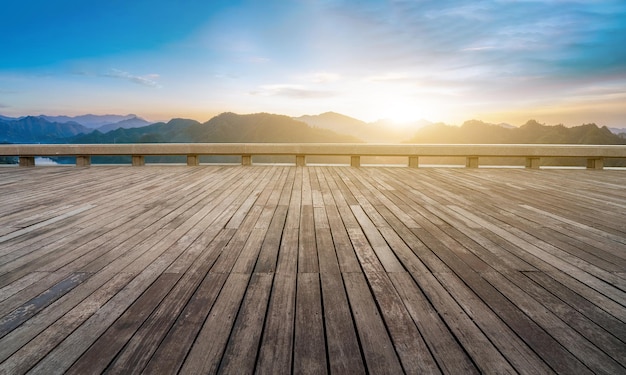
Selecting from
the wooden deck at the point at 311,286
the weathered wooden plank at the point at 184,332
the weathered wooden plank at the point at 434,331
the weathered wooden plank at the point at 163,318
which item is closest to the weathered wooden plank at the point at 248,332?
the wooden deck at the point at 311,286

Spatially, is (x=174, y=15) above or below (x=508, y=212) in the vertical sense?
above

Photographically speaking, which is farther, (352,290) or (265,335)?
(352,290)

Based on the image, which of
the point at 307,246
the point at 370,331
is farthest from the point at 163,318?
the point at 307,246

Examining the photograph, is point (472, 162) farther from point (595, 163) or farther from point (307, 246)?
point (307, 246)

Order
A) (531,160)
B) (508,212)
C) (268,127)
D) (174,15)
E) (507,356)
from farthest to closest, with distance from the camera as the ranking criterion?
(268,127), (174,15), (531,160), (508,212), (507,356)

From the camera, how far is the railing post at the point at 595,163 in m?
7.67

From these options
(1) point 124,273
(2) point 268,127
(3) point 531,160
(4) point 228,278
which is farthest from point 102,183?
(2) point 268,127

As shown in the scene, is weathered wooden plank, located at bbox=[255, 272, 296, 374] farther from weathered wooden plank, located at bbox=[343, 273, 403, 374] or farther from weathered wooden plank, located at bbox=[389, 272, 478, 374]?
weathered wooden plank, located at bbox=[389, 272, 478, 374]

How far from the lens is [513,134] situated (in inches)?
3693

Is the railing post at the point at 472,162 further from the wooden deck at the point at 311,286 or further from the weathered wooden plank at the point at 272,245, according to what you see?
the weathered wooden plank at the point at 272,245

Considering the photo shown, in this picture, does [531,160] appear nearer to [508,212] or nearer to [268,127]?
[508,212]

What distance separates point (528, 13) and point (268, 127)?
166462mm

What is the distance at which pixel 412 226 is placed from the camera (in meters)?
3.12

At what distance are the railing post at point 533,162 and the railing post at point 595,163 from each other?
1212 mm
